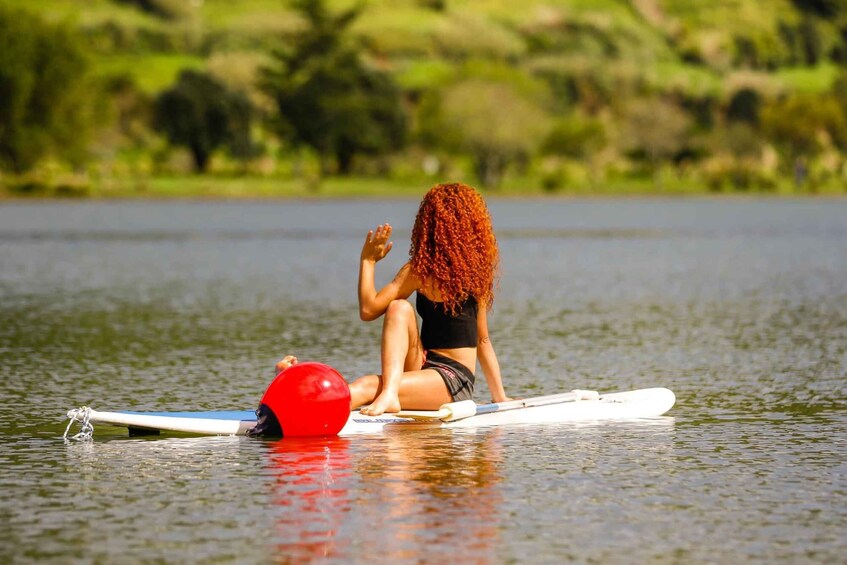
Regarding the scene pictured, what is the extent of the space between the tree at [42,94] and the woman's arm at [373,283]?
114 metres

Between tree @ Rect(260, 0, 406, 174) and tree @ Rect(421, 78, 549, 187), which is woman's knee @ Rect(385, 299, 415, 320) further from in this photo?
tree @ Rect(260, 0, 406, 174)

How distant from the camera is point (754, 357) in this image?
20.4 metres

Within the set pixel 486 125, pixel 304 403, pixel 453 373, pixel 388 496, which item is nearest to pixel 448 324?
pixel 453 373

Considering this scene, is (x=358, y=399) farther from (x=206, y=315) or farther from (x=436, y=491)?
(x=206, y=315)

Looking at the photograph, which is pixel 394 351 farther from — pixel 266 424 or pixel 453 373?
pixel 266 424

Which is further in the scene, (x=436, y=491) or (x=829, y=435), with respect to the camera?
(x=829, y=435)

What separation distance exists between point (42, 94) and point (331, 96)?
116ft

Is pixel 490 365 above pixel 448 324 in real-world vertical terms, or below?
below

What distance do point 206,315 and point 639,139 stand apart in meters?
143

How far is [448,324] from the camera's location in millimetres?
14305

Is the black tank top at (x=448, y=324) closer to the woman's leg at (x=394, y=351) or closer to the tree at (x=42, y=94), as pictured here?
the woman's leg at (x=394, y=351)

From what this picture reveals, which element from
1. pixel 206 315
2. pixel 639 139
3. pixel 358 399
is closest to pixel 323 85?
pixel 639 139

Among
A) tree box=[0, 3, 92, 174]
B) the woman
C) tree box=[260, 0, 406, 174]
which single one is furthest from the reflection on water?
tree box=[260, 0, 406, 174]

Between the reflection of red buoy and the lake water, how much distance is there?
0.74 feet
